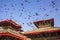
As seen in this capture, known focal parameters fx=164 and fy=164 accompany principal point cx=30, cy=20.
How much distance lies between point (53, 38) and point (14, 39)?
15.9ft

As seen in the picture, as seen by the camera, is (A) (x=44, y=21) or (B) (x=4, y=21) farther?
(B) (x=4, y=21)

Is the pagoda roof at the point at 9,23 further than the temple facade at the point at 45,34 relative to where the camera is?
Yes

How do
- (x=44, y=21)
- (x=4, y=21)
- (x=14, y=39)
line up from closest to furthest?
(x=14, y=39) < (x=44, y=21) < (x=4, y=21)

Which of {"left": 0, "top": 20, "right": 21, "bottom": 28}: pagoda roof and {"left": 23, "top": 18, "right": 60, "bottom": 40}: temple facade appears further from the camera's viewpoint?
{"left": 0, "top": 20, "right": 21, "bottom": 28}: pagoda roof

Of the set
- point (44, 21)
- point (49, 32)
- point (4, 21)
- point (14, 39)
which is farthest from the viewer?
point (4, 21)

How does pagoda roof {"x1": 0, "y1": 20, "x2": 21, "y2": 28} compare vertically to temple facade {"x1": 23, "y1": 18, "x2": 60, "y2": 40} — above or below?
above

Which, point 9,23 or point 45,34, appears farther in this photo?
point 9,23

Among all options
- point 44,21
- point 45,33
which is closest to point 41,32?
point 45,33

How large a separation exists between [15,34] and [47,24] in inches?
219

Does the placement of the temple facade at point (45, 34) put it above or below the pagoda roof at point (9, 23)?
below

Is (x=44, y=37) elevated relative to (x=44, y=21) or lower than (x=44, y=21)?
lower

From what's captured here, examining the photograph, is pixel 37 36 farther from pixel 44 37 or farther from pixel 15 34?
pixel 15 34

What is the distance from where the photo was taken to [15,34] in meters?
19.8

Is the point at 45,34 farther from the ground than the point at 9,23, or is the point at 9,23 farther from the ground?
the point at 9,23
